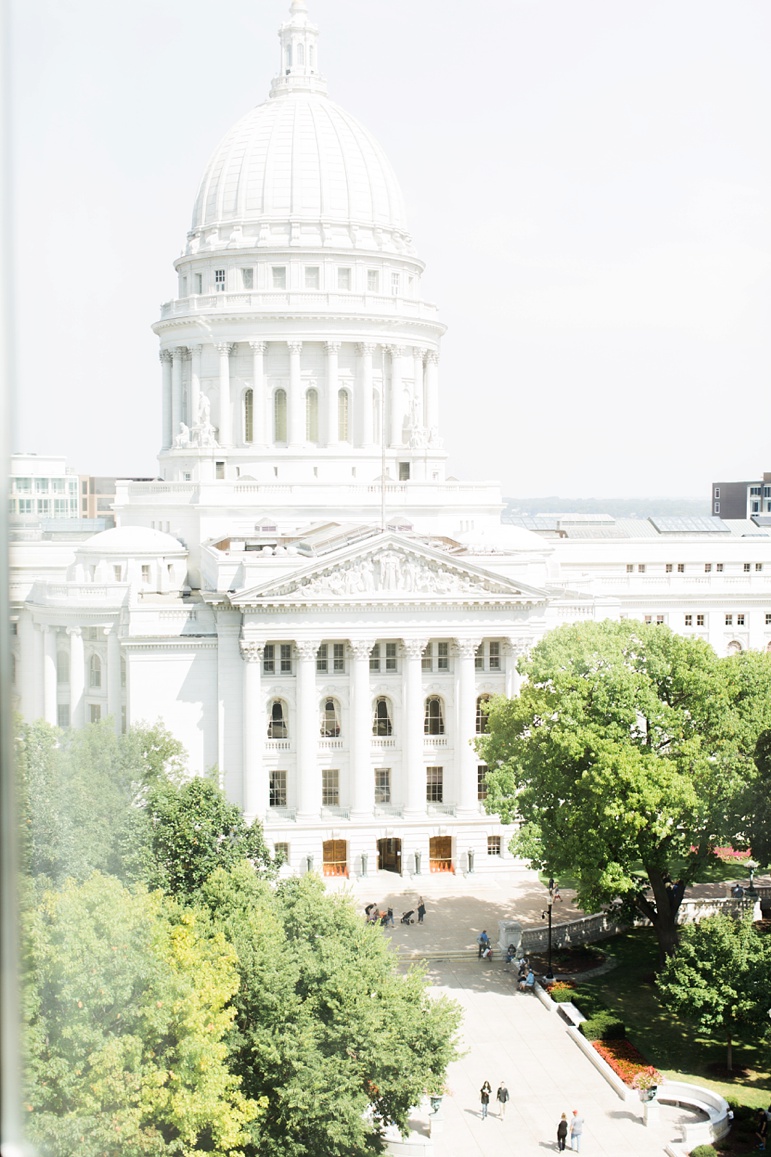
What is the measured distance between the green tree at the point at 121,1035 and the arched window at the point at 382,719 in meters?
34.6

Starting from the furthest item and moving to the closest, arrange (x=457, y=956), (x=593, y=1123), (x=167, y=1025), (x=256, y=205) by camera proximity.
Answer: (x=256, y=205) → (x=457, y=956) → (x=593, y=1123) → (x=167, y=1025)

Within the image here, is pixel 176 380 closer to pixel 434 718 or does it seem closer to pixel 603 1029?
pixel 434 718

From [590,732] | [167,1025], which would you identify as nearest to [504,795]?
[590,732]

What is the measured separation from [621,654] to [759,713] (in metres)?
5.50

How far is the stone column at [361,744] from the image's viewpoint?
6662cm

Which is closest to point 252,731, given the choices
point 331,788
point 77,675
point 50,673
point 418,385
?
point 331,788

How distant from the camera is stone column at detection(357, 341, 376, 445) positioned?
291ft

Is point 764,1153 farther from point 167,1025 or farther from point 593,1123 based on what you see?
point 167,1025

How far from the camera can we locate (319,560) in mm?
64438

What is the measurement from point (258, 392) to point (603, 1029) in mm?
52111

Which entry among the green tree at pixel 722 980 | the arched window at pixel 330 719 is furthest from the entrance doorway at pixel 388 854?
the green tree at pixel 722 980

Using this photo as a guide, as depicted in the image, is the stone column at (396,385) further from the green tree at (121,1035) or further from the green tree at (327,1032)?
the green tree at (121,1035)

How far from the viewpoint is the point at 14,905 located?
8.01 metres

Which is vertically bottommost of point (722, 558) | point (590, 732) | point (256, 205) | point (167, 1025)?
point (167, 1025)
